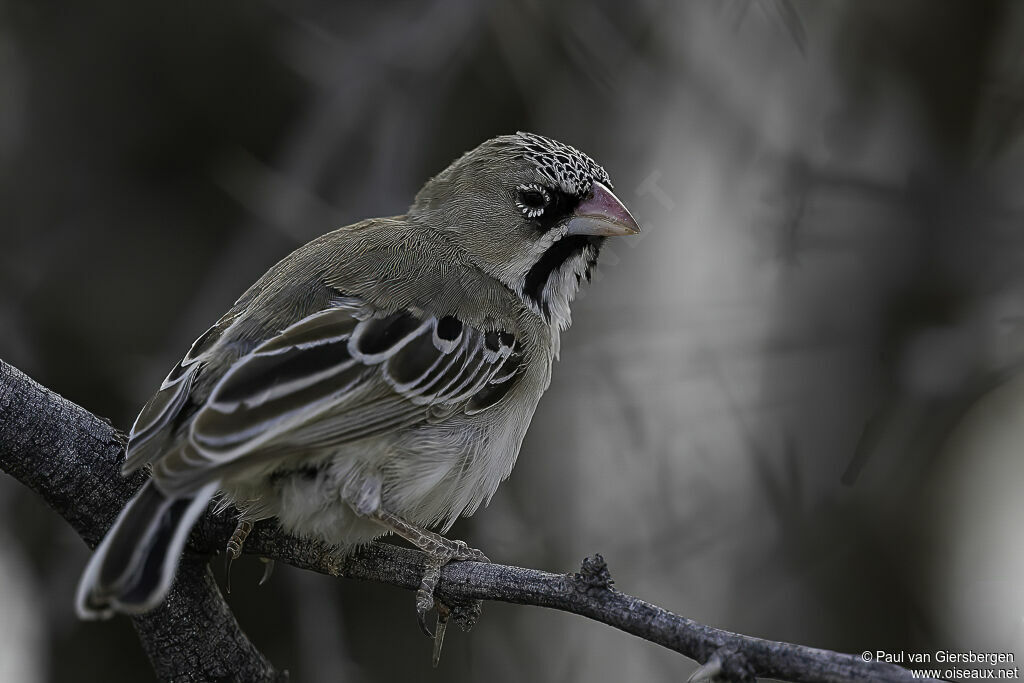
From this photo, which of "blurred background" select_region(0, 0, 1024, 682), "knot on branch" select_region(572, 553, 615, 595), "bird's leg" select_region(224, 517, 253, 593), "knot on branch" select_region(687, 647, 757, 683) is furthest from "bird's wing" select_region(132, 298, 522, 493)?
"knot on branch" select_region(687, 647, 757, 683)

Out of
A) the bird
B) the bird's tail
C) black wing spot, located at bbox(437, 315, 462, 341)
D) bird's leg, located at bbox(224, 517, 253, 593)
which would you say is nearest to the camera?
the bird's tail

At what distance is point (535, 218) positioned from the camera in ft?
14.3

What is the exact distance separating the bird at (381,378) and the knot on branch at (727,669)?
41.0 inches

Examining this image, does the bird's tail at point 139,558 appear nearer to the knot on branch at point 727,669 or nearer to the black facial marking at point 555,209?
the knot on branch at point 727,669

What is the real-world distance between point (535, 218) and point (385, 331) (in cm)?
94

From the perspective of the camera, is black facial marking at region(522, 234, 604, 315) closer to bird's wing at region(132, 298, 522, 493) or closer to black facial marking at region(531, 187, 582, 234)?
black facial marking at region(531, 187, 582, 234)

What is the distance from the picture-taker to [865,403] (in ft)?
18.9

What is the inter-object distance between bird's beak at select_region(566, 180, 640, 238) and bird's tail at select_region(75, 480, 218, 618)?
1.91 m

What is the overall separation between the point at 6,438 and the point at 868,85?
4526mm

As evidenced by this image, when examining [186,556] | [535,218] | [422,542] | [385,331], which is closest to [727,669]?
[422,542]

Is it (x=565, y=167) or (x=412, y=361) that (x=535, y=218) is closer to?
(x=565, y=167)

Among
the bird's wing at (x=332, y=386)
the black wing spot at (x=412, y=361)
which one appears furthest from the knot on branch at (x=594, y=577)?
the black wing spot at (x=412, y=361)

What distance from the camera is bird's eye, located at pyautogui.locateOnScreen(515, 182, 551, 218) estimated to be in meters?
4.31

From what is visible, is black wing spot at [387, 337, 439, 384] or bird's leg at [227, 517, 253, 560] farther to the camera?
black wing spot at [387, 337, 439, 384]
